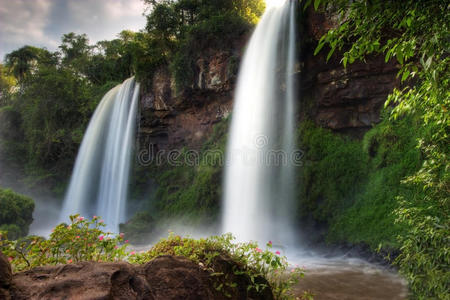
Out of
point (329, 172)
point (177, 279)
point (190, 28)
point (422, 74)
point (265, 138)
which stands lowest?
point (177, 279)

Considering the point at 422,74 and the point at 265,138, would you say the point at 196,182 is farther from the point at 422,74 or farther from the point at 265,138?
the point at 422,74

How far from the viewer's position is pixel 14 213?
40.5 feet

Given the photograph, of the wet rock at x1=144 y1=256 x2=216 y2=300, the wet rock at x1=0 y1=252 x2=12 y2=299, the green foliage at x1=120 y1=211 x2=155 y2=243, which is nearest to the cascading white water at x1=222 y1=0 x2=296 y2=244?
the green foliage at x1=120 y1=211 x2=155 y2=243

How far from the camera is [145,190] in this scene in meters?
18.0

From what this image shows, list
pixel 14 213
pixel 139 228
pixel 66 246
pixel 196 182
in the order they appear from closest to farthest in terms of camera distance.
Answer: pixel 66 246
pixel 14 213
pixel 139 228
pixel 196 182

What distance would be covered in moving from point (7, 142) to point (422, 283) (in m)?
25.7

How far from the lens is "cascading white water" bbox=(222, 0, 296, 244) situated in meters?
10.9

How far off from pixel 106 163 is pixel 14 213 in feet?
19.4

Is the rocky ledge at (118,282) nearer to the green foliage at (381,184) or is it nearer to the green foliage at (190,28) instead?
the green foliage at (381,184)

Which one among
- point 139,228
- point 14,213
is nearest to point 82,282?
point 139,228

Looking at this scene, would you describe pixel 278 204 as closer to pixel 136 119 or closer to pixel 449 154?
pixel 449 154

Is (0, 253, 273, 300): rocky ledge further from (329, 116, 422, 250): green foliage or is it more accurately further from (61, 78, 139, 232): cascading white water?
(61, 78, 139, 232): cascading white water

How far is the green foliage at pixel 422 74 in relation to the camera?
1.92 metres

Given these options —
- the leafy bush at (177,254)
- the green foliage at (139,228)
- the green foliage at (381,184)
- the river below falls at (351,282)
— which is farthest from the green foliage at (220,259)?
the green foliage at (139,228)
